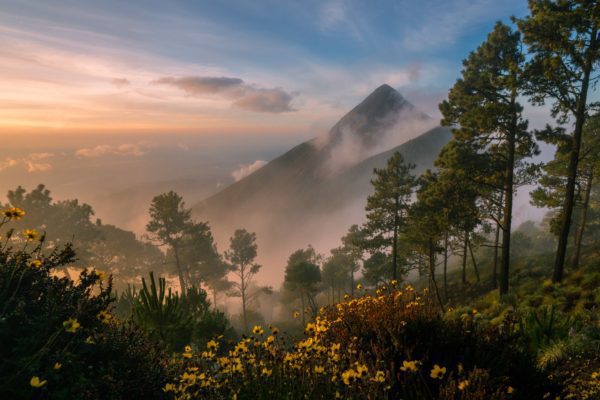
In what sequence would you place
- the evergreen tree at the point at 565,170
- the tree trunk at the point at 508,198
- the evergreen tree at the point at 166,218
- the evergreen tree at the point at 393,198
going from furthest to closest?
the evergreen tree at the point at 166,218, the evergreen tree at the point at 393,198, the tree trunk at the point at 508,198, the evergreen tree at the point at 565,170

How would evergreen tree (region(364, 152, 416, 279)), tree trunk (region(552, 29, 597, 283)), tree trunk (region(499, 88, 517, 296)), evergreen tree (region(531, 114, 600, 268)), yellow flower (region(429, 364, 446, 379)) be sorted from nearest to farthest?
yellow flower (region(429, 364, 446, 379))
tree trunk (region(552, 29, 597, 283))
evergreen tree (region(531, 114, 600, 268))
tree trunk (region(499, 88, 517, 296))
evergreen tree (region(364, 152, 416, 279))

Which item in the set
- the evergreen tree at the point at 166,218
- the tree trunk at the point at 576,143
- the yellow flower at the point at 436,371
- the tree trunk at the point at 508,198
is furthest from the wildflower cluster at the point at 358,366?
the evergreen tree at the point at 166,218

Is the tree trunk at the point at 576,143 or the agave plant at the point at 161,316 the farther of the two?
the tree trunk at the point at 576,143

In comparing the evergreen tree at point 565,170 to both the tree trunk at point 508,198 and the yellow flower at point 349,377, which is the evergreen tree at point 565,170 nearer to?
the tree trunk at point 508,198

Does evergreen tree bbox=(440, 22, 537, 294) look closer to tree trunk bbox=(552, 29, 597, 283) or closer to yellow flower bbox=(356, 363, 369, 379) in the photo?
tree trunk bbox=(552, 29, 597, 283)

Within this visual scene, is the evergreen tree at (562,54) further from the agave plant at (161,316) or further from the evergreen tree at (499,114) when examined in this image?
the agave plant at (161,316)

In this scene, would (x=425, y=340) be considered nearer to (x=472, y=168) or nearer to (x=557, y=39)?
(x=557, y=39)

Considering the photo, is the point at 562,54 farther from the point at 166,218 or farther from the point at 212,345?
the point at 166,218

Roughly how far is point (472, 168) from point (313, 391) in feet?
62.6

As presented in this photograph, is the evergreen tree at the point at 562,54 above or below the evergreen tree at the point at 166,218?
above

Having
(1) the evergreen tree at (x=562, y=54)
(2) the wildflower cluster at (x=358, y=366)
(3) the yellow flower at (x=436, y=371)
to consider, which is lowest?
(2) the wildflower cluster at (x=358, y=366)

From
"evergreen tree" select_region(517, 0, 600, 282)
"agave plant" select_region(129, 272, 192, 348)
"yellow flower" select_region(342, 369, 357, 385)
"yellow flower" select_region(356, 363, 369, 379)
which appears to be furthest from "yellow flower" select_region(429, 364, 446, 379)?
"evergreen tree" select_region(517, 0, 600, 282)

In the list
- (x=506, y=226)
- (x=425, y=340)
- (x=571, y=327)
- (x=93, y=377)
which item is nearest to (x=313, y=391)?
(x=425, y=340)

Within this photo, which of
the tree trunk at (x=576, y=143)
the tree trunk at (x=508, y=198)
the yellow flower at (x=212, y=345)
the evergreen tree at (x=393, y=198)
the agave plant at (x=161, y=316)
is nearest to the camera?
the yellow flower at (x=212, y=345)
